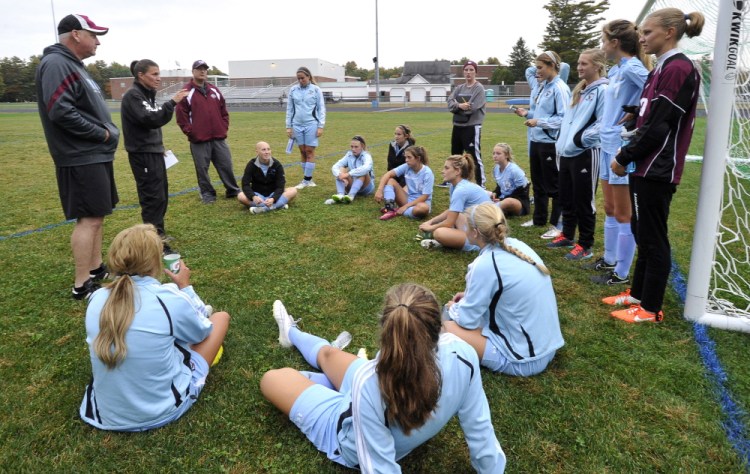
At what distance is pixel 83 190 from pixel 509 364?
3679 millimetres

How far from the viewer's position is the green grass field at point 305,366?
234 cm

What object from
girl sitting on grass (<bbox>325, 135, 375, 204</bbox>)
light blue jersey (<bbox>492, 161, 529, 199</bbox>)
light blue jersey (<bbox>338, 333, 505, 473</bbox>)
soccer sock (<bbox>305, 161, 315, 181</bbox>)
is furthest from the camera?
soccer sock (<bbox>305, 161, 315, 181</bbox>)

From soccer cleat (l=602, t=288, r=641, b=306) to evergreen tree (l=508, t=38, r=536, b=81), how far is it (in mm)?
65272

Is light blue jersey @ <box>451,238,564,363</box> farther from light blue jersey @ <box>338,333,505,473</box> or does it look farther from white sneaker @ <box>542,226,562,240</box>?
white sneaker @ <box>542,226,562,240</box>

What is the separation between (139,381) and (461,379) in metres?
1.61

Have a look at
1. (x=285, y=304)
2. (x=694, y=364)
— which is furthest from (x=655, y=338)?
(x=285, y=304)

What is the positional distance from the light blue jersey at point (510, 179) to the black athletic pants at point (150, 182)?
432 centimetres

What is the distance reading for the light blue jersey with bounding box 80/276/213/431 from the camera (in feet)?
7.62

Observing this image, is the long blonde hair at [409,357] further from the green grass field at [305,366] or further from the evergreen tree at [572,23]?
the evergreen tree at [572,23]

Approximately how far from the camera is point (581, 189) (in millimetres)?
4812

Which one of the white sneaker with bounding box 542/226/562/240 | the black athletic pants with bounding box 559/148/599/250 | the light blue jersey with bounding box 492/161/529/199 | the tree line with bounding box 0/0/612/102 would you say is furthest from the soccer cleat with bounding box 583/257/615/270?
the tree line with bounding box 0/0/612/102

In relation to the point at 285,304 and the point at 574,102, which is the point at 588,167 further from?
the point at 285,304

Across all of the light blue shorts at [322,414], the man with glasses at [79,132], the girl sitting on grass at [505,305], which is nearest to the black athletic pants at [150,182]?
the man with glasses at [79,132]

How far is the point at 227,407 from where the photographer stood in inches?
107
